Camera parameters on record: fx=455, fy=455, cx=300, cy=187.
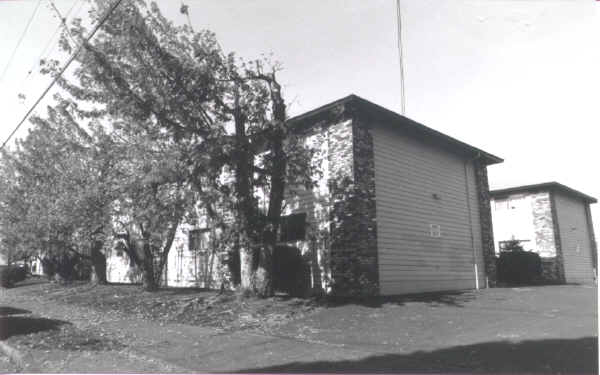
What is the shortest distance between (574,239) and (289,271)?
20158 mm

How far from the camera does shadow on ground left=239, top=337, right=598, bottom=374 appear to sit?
5930 millimetres

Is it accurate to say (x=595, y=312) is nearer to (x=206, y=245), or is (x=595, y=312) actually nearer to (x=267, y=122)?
(x=267, y=122)

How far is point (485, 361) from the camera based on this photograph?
629cm

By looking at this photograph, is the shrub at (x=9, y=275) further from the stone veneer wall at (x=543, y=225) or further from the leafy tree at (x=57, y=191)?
the stone veneer wall at (x=543, y=225)

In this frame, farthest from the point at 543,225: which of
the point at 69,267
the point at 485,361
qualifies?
the point at 69,267

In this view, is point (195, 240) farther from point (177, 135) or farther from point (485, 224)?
point (485, 224)

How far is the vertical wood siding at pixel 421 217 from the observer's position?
46.7 ft

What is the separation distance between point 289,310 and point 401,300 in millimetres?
3233

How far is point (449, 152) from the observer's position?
59.0 feet

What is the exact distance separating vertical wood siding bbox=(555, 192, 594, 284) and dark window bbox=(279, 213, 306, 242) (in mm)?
17209

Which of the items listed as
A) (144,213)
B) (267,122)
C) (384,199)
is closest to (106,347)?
(144,213)

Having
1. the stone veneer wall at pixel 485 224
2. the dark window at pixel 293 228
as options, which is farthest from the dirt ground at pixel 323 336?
the stone veneer wall at pixel 485 224

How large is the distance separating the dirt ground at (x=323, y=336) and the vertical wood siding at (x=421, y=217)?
1522 mm

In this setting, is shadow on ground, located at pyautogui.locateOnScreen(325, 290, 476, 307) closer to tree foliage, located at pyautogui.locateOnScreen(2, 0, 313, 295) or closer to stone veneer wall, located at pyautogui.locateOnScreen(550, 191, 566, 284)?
tree foliage, located at pyautogui.locateOnScreen(2, 0, 313, 295)
